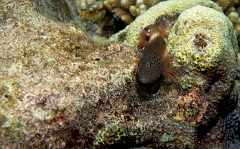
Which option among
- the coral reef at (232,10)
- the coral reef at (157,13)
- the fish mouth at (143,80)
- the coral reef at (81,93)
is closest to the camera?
the coral reef at (81,93)

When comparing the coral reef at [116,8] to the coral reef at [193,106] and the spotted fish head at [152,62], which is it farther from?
the coral reef at [193,106]

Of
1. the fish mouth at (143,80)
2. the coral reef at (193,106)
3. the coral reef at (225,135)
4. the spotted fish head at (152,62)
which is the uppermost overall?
the spotted fish head at (152,62)

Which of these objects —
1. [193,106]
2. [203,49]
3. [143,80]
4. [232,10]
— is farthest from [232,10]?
[143,80]

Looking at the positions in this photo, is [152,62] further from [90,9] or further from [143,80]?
[90,9]

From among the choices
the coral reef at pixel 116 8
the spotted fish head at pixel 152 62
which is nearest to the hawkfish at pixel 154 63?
the spotted fish head at pixel 152 62

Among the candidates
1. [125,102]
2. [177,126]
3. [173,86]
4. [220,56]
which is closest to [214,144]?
[177,126]

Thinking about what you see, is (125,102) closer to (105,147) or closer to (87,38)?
(105,147)

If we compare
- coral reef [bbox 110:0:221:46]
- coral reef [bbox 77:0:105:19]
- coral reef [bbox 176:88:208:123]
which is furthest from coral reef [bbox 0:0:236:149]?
coral reef [bbox 77:0:105:19]
